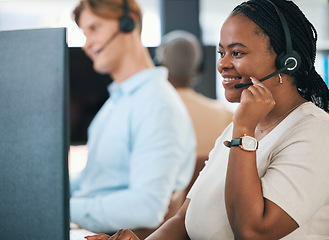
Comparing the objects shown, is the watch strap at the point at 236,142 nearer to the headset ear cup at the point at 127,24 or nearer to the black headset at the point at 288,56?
the black headset at the point at 288,56

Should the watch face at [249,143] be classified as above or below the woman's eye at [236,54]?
below

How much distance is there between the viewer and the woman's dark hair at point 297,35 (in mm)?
967

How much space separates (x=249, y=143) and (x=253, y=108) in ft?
0.27

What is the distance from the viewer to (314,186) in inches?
33.7

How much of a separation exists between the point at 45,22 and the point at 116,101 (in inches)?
125

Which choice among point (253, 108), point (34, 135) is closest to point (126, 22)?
point (253, 108)

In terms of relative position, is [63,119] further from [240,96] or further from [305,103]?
[305,103]

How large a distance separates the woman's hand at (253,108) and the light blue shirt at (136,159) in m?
0.75

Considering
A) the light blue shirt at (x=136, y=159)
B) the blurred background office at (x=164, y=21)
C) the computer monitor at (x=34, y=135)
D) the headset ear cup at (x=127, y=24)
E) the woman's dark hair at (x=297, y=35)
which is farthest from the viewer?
the blurred background office at (x=164, y=21)

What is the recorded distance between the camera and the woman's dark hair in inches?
38.1

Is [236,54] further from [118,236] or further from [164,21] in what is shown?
[164,21]

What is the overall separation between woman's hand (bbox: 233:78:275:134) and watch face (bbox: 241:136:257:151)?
34 millimetres

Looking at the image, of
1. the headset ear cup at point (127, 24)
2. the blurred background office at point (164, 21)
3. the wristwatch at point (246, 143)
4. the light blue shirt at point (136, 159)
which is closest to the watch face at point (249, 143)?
the wristwatch at point (246, 143)

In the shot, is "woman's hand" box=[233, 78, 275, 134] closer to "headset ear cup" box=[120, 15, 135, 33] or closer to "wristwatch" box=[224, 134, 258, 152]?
"wristwatch" box=[224, 134, 258, 152]
